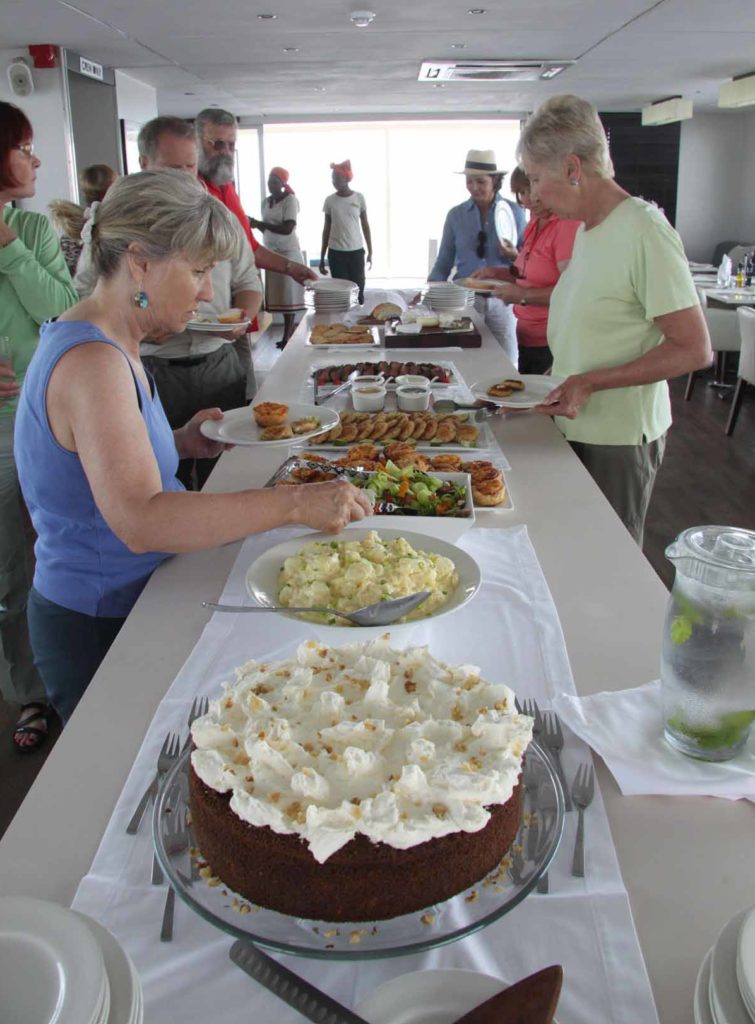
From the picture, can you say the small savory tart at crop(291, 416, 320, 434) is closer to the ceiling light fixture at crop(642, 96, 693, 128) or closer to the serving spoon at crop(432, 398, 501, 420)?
the serving spoon at crop(432, 398, 501, 420)

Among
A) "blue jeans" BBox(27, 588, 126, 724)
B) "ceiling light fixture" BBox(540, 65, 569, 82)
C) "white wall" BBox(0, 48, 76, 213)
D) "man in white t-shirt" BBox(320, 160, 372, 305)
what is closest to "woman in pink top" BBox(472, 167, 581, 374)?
"blue jeans" BBox(27, 588, 126, 724)

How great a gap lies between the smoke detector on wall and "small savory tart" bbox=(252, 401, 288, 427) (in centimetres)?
598

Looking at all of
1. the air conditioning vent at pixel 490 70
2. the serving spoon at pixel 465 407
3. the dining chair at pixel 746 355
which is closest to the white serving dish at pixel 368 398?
the serving spoon at pixel 465 407

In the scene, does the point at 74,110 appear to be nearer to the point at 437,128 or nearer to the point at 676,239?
the point at 676,239

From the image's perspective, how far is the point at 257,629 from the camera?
3.91 feet

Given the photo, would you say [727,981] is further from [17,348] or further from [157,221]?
[17,348]

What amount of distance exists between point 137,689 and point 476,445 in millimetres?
1183

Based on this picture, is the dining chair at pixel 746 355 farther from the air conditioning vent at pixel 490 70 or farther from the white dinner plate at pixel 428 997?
the white dinner plate at pixel 428 997

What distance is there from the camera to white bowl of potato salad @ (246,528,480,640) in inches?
44.1

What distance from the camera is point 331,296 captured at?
409cm

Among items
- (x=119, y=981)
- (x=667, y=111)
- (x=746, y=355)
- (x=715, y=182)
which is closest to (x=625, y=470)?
(x=119, y=981)

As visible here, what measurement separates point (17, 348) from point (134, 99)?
7.37 meters

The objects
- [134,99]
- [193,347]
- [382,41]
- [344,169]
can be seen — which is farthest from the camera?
[344,169]

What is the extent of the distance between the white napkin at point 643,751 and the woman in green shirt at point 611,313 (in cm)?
111
